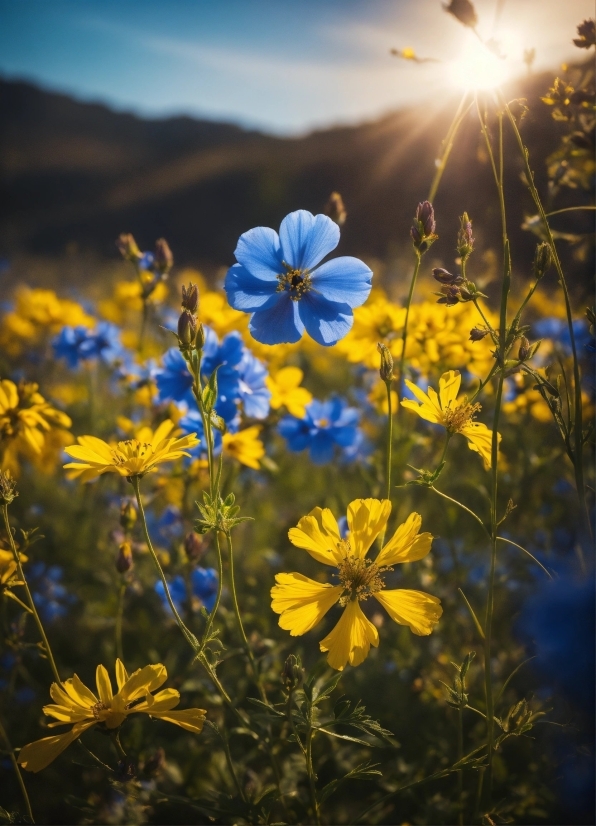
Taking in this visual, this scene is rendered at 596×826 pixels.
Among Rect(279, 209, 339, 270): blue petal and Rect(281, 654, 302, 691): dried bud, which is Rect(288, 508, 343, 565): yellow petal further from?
Rect(279, 209, 339, 270): blue petal

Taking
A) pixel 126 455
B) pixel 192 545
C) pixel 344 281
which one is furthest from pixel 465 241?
pixel 192 545

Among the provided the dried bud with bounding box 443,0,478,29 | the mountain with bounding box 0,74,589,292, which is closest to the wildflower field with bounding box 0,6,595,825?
the dried bud with bounding box 443,0,478,29

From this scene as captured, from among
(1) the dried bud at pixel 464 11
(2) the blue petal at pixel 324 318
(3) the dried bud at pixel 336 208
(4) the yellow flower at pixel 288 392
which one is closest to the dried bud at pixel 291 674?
(2) the blue petal at pixel 324 318

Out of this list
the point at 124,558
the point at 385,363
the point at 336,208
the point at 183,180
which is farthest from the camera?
the point at 183,180

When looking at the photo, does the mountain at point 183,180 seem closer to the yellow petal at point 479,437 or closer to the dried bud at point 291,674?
the yellow petal at point 479,437

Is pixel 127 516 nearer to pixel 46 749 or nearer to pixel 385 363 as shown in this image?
pixel 46 749

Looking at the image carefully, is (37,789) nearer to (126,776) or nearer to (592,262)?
(126,776)
